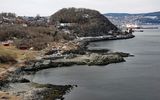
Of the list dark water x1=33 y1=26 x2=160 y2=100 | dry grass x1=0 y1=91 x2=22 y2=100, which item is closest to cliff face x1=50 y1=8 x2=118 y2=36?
dark water x1=33 y1=26 x2=160 y2=100

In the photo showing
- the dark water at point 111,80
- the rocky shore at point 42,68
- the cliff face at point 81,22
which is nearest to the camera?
the rocky shore at point 42,68

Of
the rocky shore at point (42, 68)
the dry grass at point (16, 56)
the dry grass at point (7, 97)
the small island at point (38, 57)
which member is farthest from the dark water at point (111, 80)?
the dry grass at point (7, 97)

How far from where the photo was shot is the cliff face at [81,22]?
99.2m

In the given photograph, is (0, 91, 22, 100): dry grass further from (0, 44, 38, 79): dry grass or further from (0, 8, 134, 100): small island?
(0, 44, 38, 79): dry grass

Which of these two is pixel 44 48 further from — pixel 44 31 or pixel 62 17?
pixel 62 17

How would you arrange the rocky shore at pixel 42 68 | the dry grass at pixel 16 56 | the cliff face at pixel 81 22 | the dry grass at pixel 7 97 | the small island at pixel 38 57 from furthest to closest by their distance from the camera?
the cliff face at pixel 81 22 < the dry grass at pixel 16 56 < the small island at pixel 38 57 < the rocky shore at pixel 42 68 < the dry grass at pixel 7 97

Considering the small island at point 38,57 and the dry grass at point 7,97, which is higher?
the dry grass at point 7,97

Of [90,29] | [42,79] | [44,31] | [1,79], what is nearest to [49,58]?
[42,79]

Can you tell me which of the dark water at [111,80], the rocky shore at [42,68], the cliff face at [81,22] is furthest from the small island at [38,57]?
the dark water at [111,80]

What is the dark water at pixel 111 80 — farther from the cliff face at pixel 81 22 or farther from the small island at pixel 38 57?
the cliff face at pixel 81 22

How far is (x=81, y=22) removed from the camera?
110 meters

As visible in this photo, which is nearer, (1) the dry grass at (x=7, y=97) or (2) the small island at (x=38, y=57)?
(1) the dry grass at (x=7, y=97)

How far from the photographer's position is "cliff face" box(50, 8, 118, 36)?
99188 mm

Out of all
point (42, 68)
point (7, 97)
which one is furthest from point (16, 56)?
point (7, 97)
